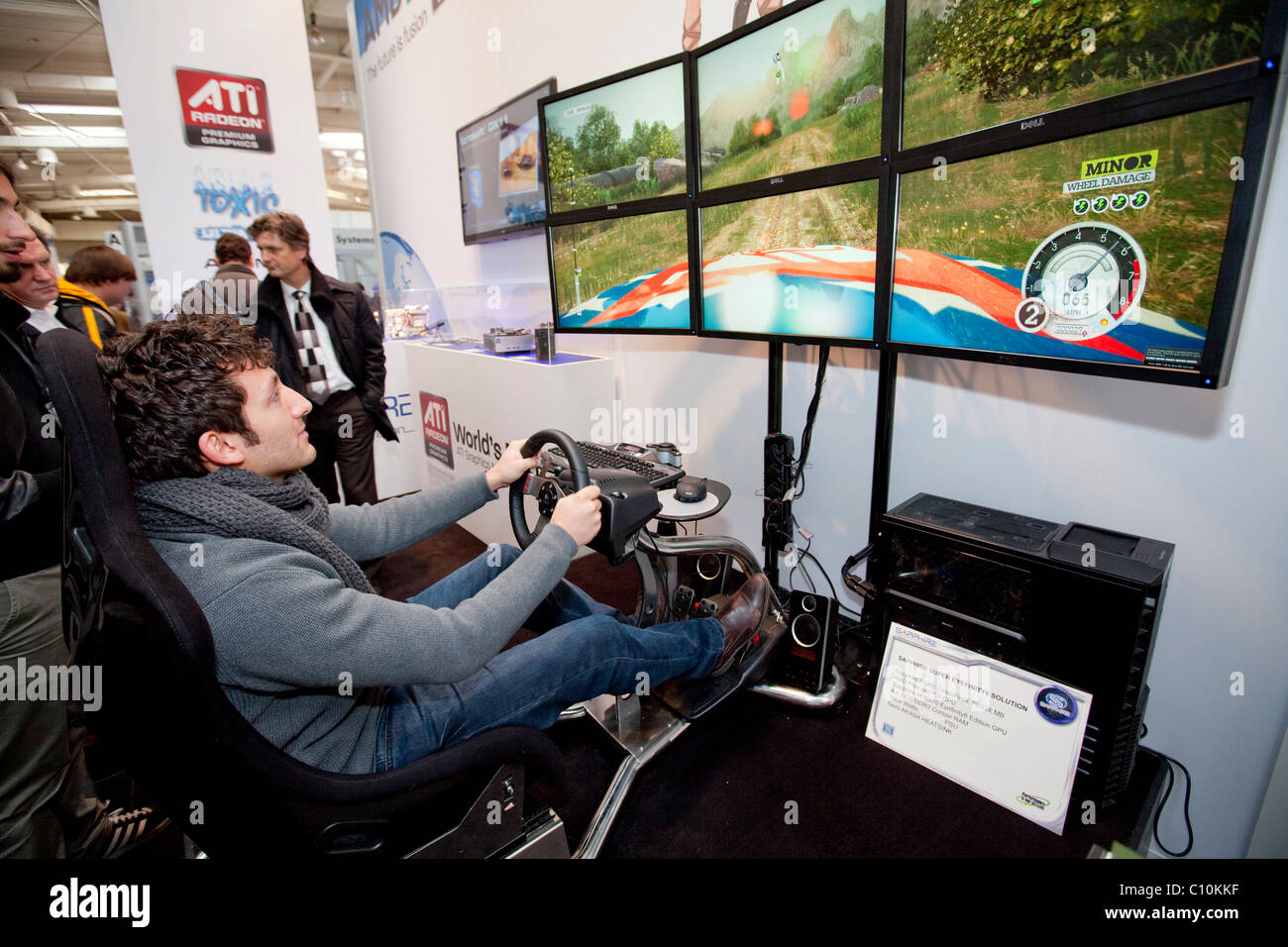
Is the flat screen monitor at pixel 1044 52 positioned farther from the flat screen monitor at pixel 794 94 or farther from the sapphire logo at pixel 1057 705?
the sapphire logo at pixel 1057 705

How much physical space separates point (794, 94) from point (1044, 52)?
25.1 inches

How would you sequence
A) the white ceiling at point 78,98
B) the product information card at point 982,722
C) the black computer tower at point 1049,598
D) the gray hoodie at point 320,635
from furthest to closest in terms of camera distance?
1. the white ceiling at point 78,98
2. the product information card at point 982,722
3. the black computer tower at point 1049,598
4. the gray hoodie at point 320,635

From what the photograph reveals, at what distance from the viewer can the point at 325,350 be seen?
2930mm

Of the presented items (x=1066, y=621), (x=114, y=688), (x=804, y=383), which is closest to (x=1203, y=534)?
(x=1066, y=621)

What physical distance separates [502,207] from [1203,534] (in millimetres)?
3383

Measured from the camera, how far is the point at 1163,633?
154 cm

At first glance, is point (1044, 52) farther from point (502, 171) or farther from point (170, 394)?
point (502, 171)

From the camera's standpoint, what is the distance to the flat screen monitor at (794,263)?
5.34 feet

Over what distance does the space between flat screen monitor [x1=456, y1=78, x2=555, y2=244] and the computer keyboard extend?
1616mm

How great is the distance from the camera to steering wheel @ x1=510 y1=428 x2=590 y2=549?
127 centimetres

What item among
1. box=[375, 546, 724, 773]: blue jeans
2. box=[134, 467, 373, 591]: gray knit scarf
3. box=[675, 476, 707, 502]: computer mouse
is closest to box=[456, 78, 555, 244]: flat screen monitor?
box=[675, 476, 707, 502]: computer mouse

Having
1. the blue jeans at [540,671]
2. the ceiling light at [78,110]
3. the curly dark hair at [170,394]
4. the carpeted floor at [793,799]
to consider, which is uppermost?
the ceiling light at [78,110]

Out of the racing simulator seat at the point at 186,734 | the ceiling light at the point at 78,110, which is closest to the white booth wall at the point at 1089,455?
the racing simulator seat at the point at 186,734

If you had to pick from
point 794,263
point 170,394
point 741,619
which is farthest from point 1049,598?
point 170,394
